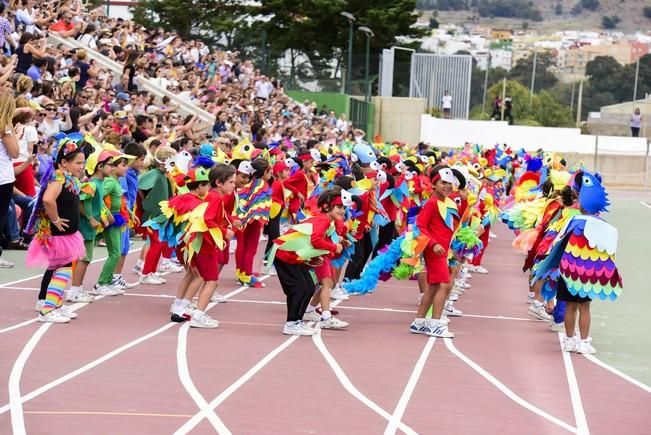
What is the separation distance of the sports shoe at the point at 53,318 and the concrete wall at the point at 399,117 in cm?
4551

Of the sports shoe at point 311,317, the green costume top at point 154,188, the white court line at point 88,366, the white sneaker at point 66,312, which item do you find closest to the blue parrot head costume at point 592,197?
the sports shoe at point 311,317

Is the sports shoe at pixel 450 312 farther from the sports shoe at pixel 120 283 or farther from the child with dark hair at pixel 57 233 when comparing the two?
the child with dark hair at pixel 57 233

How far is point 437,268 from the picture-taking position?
12898mm

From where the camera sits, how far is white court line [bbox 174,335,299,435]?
841 cm

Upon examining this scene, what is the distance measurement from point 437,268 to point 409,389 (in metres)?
3.03

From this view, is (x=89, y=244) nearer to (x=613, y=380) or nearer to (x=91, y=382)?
(x=91, y=382)

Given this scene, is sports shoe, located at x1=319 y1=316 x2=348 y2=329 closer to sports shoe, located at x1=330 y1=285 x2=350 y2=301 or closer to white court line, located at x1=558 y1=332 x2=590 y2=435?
white court line, located at x1=558 y1=332 x2=590 y2=435

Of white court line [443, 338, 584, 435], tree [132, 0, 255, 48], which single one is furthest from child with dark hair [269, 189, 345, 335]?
tree [132, 0, 255, 48]

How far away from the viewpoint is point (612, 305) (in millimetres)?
16375

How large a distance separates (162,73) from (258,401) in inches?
940

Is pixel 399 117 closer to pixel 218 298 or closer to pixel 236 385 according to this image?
pixel 218 298

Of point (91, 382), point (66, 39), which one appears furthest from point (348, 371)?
point (66, 39)

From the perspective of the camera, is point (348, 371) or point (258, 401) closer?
point (258, 401)

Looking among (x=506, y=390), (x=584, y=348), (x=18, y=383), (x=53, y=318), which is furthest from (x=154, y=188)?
(x=506, y=390)
